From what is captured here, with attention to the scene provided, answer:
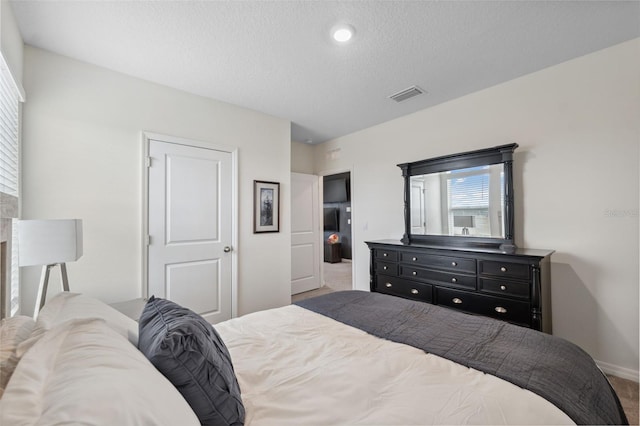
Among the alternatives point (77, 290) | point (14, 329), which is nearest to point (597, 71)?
point (14, 329)

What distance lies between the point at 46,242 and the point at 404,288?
2981 mm

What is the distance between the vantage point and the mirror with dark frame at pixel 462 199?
Answer: 2.71m

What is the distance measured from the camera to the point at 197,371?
0.81 m

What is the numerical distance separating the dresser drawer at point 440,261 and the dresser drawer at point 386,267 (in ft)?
0.44

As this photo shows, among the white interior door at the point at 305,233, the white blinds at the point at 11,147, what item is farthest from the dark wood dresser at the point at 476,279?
the white blinds at the point at 11,147

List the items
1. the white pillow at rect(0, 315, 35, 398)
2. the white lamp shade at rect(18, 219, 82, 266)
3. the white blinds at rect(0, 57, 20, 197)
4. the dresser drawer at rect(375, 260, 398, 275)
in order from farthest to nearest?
the dresser drawer at rect(375, 260, 398, 275)
the white blinds at rect(0, 57, 20, 197)
the white lamp shade at rect(18, 219, 82, 266)
the white pillow at rect(0, 315, 35, 398)

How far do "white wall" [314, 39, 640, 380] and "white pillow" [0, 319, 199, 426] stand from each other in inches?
120

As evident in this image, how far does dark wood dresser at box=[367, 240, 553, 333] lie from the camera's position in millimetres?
2217

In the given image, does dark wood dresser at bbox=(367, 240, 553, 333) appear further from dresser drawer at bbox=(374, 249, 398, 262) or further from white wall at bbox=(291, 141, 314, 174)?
white wall at bbox=(291, 141, 314, 174)

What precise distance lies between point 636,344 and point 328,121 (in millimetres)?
3725

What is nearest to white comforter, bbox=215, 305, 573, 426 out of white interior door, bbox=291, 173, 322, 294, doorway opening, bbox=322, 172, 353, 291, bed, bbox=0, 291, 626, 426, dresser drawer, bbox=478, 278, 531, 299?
bed, bbox=0, 291, 626, 426

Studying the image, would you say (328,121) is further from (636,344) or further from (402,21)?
(636,344)

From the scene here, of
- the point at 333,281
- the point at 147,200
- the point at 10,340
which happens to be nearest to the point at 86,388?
the point at 10,340

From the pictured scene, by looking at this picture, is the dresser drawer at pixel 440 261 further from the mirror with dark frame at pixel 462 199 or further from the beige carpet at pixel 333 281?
the beige carpet at pixel 333 281
